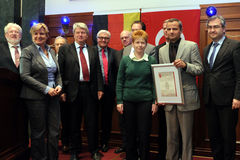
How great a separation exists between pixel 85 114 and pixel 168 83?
45.1 inches

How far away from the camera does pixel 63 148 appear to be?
3.35m

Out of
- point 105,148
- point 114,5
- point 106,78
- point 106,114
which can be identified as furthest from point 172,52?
point 114,5

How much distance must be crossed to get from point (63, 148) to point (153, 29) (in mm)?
2318

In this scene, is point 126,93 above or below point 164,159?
above

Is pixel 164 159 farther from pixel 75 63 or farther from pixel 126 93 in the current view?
pixel 75 63

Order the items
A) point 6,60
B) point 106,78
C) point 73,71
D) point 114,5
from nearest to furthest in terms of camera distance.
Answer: point 6,60
point 73,71
point 106,78
point 114,5

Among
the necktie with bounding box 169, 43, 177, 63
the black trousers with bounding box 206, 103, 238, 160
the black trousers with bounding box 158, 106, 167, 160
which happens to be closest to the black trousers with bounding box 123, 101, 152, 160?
the black trousers with bounding box 158, 106, 167, 160

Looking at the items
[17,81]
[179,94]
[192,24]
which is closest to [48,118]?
[17,81]

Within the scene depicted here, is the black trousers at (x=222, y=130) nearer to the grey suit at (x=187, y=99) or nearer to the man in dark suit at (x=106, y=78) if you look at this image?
the grey suit at (x=187, y=99)

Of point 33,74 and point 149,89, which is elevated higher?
point 33,74

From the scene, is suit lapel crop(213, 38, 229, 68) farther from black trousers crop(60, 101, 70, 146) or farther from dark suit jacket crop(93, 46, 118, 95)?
black trousers crop(60, 101, 70, 146)

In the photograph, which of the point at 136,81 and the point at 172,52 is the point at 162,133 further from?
the point at 172,52

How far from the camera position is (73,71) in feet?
9.36

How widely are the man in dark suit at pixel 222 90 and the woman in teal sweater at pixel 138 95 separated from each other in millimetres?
643
